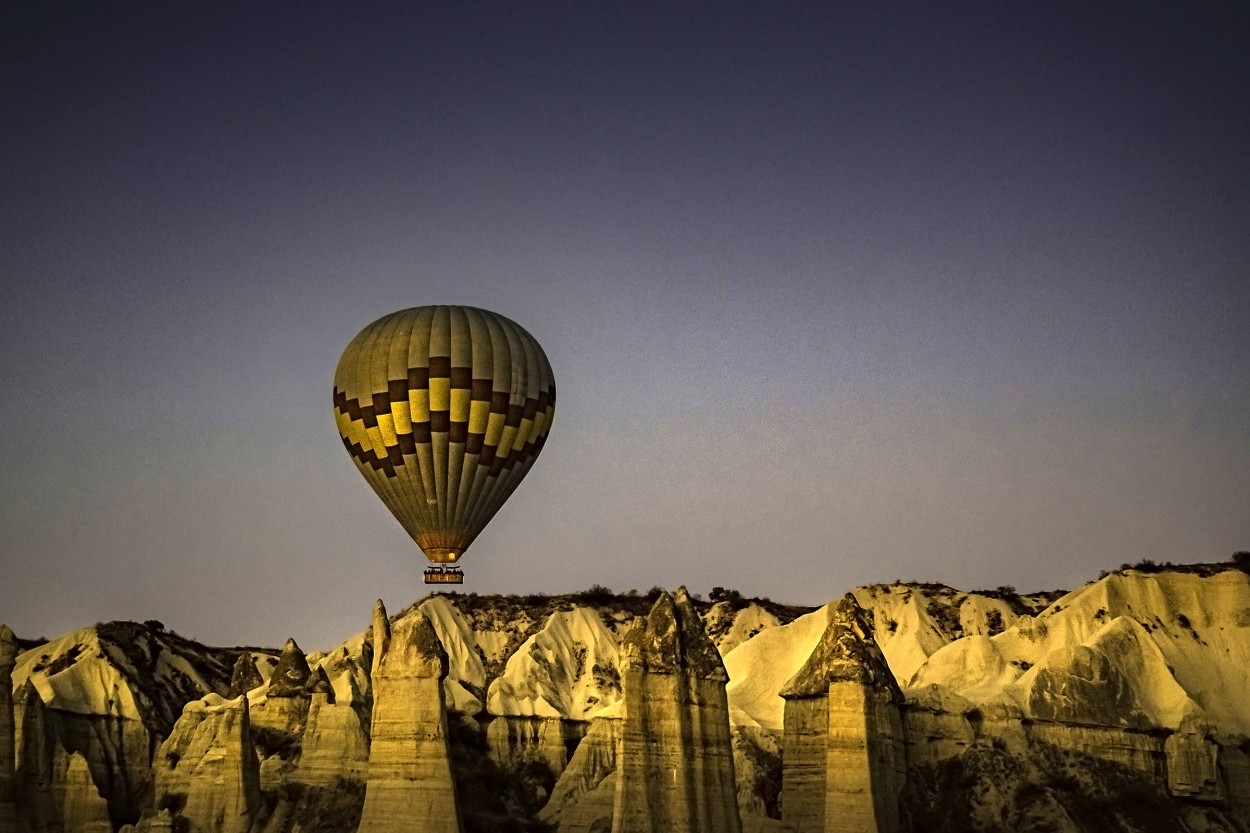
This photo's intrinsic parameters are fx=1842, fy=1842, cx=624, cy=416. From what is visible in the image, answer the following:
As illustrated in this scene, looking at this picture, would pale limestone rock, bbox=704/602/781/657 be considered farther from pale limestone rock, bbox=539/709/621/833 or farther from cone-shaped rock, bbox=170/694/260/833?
cone-shaped rock, bbox=170/694/260/833

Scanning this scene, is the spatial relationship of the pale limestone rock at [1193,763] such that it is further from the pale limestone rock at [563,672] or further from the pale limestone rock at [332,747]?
the pale limestone rock at [563,672]

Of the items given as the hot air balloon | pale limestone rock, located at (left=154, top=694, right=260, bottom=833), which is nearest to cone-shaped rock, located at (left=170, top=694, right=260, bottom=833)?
pale limestone rock, located at (left=154, top=694, right=260, bottom=833)

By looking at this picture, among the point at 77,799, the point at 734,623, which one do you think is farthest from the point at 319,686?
the point at 734,623

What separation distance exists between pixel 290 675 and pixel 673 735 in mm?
31980

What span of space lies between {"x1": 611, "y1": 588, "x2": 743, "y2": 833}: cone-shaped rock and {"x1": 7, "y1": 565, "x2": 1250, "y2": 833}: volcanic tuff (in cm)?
15

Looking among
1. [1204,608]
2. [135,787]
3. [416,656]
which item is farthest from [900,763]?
[135,787]

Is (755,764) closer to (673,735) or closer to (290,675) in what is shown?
(290,675)

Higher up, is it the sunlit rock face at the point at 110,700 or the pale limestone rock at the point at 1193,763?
the sunlit rock face at the point at 110,700

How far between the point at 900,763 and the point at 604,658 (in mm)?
54765

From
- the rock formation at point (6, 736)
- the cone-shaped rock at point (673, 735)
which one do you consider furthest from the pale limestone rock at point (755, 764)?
the rock formation at point (6, 736)

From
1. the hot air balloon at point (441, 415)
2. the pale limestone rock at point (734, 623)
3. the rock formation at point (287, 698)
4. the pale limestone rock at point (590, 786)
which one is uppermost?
the hot air balloon at point (441, 415)

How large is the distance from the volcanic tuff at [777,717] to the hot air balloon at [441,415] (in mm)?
5852

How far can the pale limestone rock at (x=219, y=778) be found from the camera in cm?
7081

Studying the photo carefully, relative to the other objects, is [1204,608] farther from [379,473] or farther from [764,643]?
[379,473]
